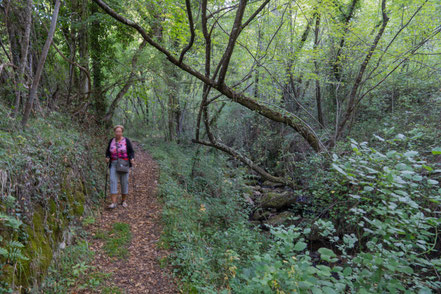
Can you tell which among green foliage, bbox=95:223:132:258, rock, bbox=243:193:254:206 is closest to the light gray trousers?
green foliage, bbox=95:223:132:258

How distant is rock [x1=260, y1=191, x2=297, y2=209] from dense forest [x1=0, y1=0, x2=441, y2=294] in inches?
2.3

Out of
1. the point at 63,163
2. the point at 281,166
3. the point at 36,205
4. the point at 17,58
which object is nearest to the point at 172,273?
the point at 36,205

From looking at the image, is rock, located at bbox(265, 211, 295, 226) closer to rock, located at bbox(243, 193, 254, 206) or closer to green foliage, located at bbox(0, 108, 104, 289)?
rock, located at bbox(243, 193, 254, 206)

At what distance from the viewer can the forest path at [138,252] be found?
357 centimetres

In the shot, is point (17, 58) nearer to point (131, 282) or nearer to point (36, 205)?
point (36, 205)

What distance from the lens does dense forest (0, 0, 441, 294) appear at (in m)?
2.40

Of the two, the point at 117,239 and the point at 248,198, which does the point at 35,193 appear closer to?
the point at 117,239

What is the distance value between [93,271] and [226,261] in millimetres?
2138

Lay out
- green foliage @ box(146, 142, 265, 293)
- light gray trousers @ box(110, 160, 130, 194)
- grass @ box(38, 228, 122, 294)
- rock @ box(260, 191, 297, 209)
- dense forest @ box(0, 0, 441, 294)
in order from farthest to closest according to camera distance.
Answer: rock @ box(260, 191, 297, 209)
light gray trousers @ box(110, 160, 130, 194)
green foliage @ box(146, 142, 265, 293)
grass @ box(38, 228, 122, 294)
dense forest @ box(0, 0, 441, 294)

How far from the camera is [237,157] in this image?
8125mm

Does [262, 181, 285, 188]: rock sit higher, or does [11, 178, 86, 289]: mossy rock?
[262, 181, 285, 188]: rock

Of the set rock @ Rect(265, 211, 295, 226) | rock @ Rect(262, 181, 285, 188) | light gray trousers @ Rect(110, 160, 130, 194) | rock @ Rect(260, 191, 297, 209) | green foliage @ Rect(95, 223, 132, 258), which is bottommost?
rock @ Rect(265, 211, 295, 226)

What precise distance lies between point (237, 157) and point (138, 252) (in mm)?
4635

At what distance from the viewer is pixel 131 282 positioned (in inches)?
140
